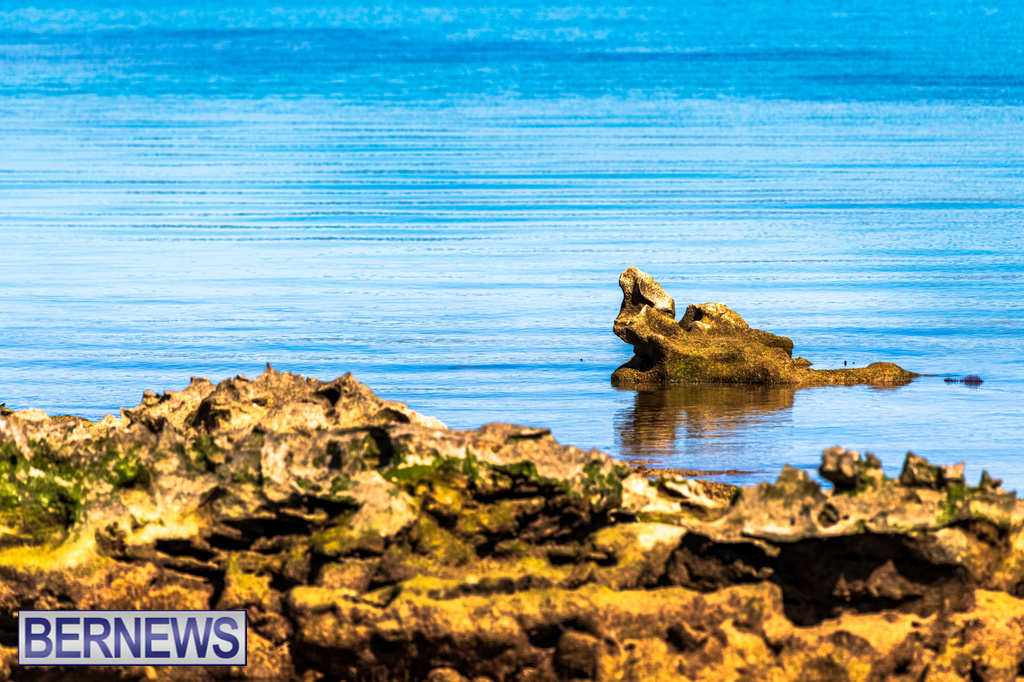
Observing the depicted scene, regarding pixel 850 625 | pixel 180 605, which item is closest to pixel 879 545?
pixel 850 625

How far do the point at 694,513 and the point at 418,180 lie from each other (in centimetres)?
3581

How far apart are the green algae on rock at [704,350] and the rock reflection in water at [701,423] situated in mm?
225

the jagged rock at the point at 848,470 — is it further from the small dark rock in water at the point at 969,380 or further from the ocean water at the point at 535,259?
the small dark rock in water at the point at 969,380

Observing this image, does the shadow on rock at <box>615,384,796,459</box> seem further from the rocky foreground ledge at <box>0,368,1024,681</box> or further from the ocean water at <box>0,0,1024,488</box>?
the rocky foreground ledge at <box>0,368,1024,681</box>

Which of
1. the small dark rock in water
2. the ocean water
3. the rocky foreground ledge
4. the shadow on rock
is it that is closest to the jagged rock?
the rocky foreground ledge

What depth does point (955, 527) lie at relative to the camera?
6.06 metres

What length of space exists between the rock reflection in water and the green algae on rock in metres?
0.22

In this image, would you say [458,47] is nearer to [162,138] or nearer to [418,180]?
[162,138]

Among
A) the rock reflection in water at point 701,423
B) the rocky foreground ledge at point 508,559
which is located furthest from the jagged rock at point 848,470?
the rock reflection in water at point 701,423

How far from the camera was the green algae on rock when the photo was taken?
46.2 ft

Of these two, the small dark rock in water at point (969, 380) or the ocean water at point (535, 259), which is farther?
the small dark rock in water at point (969, 380)

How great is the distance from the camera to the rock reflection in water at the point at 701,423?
35.2ft
